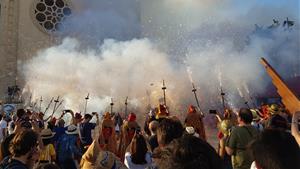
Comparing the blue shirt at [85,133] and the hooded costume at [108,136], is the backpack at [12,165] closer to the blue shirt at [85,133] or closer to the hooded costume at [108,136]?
the hooded costume at [108,136]

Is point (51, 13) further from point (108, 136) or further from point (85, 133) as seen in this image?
point (108, 136)

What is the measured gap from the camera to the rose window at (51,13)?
2216 centimetres

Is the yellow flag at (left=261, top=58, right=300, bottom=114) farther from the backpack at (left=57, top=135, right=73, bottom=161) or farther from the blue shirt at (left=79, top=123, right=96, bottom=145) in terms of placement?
the blue shirt at (left=79, top=123, right=96, bottom=145)

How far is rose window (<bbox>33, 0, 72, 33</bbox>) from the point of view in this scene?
22.2 meters

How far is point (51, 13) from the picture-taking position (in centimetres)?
2248

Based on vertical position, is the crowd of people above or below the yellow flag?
below

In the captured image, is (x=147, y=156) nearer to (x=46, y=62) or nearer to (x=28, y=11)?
(x=46, y=62)

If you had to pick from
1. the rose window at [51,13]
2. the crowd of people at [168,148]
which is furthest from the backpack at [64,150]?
the rose window at [51,13]

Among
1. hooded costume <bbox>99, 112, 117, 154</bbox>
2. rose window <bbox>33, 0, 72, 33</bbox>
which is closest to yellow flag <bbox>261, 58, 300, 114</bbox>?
hooded costume <bbox>99, 112, 117, 154</bbox>

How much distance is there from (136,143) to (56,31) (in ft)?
66.2

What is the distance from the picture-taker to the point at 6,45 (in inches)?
837

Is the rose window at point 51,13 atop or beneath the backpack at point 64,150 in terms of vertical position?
atop

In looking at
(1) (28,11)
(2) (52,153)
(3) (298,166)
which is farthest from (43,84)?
(3) (298,166)

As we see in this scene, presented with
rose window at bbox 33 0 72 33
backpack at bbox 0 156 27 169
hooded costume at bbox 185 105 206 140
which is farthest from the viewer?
rose window at bbox 33 0 72 33
